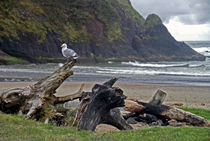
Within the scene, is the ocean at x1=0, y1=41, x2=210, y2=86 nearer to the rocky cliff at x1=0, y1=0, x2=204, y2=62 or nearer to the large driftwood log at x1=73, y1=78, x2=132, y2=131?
the rocky cliff at x1=0, y1=0, x2=204, y2=62

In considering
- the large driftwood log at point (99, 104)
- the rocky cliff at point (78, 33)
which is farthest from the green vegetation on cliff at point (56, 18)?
the large driftwood log at point (99, 104)

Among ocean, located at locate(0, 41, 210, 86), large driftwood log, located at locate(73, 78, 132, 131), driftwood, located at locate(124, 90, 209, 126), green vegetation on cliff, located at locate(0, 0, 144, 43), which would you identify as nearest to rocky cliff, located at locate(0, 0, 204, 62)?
green vegetation on cliff, located at locate(0, 0, 144, 43)

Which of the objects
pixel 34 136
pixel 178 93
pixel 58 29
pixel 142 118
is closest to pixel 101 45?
pixel 58 29

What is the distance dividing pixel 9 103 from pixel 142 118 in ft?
19.8

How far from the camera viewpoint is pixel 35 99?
429 inches

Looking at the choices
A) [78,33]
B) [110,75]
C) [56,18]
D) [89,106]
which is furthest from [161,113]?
[78,33]

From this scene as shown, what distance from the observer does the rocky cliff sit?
6869 centimetres

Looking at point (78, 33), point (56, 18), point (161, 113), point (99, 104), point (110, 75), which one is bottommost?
point (110, 75)

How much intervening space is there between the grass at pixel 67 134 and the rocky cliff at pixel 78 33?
2275 inches

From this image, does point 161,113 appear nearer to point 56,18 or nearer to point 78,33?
point 56,18

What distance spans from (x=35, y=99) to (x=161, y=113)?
17.2ft

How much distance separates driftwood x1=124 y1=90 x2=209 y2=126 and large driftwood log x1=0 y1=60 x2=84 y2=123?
3.19m

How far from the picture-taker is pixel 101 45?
302ft

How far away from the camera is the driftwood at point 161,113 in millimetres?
12617
